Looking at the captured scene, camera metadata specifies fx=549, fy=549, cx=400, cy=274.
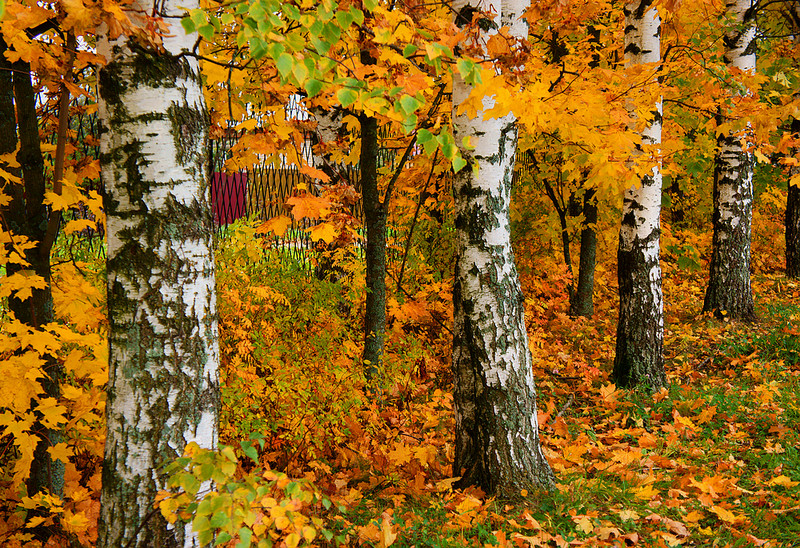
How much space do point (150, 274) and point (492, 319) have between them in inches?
80.6

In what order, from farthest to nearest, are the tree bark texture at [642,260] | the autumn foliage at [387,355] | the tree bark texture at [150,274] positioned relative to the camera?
the tree bark texture at [642,260]
the autumn foliage at [387,355]
the tree bark texture at [150,274]

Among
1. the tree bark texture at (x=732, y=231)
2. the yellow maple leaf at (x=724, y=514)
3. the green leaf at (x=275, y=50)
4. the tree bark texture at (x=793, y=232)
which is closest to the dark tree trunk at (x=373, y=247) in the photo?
the yellow maple leaf at (x=724, y=514)

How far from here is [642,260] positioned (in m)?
5.95

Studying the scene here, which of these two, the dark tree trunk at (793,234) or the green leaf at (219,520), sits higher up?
the dark tree trunk at (793,234)

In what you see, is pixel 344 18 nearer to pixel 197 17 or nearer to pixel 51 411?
pixel 197 17

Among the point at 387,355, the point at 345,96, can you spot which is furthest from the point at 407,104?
the point at 387,355

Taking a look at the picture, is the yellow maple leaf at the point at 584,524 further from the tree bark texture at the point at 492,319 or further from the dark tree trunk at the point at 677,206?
the dark tree trunk at the point at 677,206

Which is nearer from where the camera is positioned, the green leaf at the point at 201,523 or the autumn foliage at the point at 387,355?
the green leaf at the point at 201,523

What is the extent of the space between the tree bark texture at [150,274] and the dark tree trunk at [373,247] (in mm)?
3066

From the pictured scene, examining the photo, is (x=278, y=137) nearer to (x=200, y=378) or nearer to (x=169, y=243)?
(x=169, y=243)

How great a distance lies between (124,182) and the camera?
218cm

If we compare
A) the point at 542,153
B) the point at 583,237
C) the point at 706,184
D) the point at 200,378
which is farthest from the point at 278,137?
the point at 706,184

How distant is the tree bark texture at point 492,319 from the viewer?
3449 mm

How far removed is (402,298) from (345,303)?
73 centimetres
